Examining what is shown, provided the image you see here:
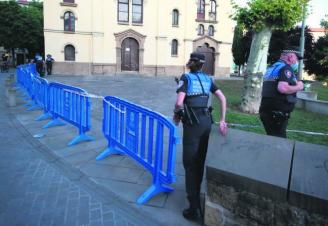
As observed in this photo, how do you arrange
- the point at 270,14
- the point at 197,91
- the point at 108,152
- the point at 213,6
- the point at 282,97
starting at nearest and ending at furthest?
the point at 197,91 → the point at 282,97 → the point at 108,152 → the point at 270,14 → the point at 213,6

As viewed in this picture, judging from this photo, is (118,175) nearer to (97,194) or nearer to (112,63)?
(97,194)

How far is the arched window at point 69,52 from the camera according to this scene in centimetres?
2866

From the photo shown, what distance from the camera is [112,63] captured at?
30.4m

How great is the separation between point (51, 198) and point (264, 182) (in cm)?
290

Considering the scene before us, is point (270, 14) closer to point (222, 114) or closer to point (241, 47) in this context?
point (222, 114)

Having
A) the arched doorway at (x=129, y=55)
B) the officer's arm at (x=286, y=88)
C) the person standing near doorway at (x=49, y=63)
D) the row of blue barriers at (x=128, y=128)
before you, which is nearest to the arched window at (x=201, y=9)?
the arched doorway at (x=129, y=55)

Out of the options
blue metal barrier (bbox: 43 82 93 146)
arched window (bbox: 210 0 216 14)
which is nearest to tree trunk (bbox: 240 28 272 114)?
blue metal barrier (bbox: 43 82 93 146)

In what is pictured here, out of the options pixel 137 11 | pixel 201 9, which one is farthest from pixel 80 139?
pixel 201 9

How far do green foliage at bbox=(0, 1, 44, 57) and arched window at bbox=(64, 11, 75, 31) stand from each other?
15785 mm

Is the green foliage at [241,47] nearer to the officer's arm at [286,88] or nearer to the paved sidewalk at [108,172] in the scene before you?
the paved sidewalk at [108,172]

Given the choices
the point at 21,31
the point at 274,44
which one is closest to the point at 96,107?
the point at 274,44

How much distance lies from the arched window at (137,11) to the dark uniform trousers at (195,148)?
28.6 meters

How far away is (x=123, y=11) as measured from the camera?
30281 millimetres

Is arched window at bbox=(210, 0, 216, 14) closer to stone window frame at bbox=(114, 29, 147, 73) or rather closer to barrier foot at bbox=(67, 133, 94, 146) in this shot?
stone window frame at bbox=(114, 29, 147, 73)
